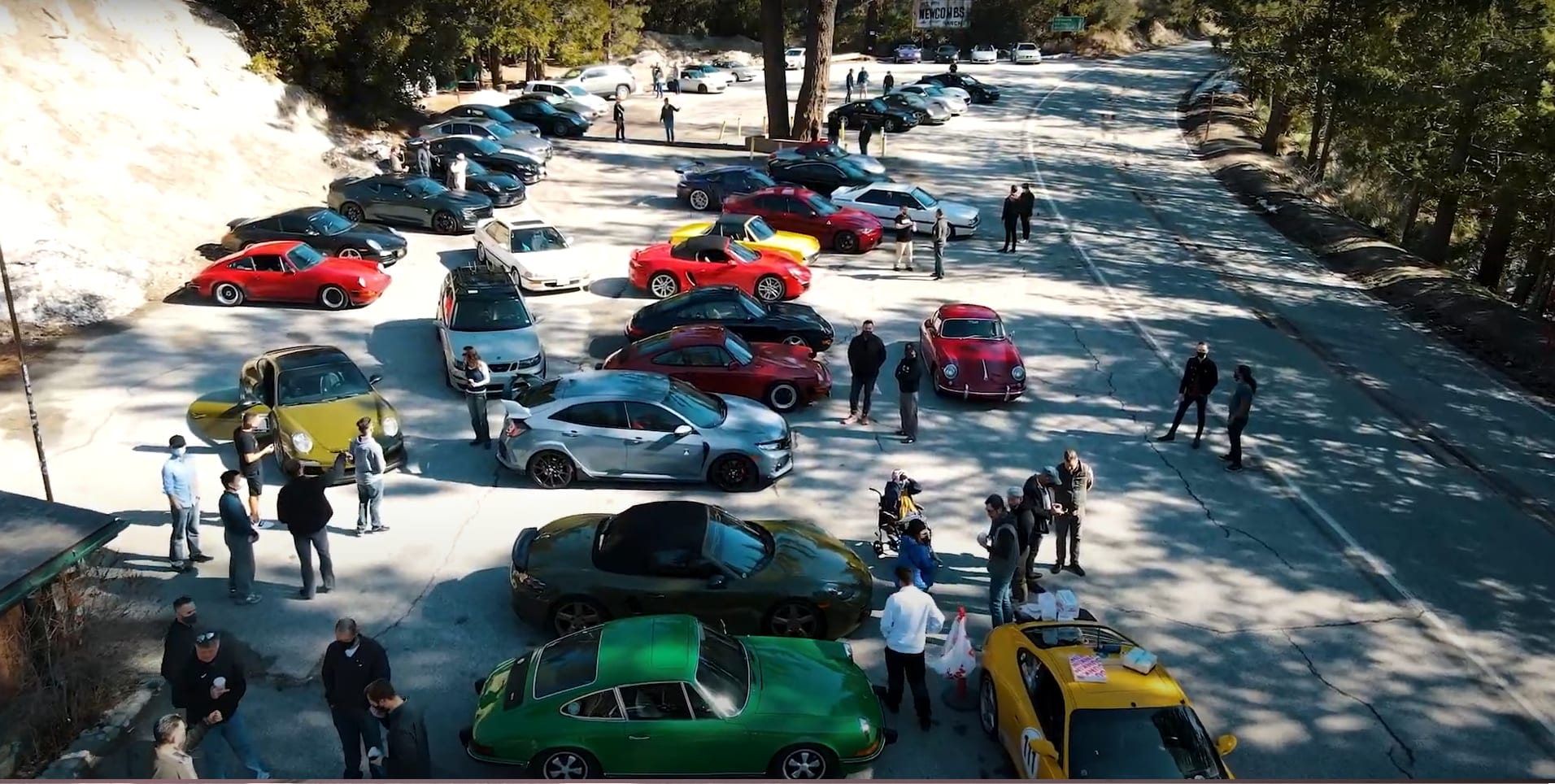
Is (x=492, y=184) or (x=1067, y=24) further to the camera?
(x=1067, y=24)

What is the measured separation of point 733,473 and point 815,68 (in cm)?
2621

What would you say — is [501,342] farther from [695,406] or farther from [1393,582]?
[1393,582]

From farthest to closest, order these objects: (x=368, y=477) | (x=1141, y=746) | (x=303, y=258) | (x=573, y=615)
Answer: (x=303, y=258)
(x=368, y=477)
(x=573, y=615)
(x=1141, y=746)

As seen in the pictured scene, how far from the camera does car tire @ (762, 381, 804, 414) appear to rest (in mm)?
15539

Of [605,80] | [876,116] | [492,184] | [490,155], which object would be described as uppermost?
[605,80]

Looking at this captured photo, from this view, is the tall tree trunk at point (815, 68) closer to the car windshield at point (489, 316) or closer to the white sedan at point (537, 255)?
the white sedan at point (537, 255)

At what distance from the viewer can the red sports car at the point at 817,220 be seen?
24250mm

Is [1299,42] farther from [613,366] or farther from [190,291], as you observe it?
[190,291]

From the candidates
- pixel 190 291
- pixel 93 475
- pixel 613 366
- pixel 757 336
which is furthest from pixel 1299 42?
pixel 93 475

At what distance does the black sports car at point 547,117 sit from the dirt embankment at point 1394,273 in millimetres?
22178

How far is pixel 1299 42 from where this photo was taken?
121ft

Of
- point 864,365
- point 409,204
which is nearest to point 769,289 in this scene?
point 864,365

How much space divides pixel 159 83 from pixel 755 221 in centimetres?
1663

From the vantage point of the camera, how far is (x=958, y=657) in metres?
9.20
